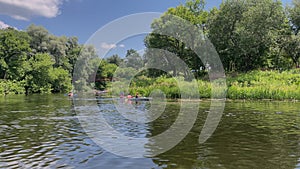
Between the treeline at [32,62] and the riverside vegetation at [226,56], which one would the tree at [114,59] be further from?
the riverside vegetation at [226,56]

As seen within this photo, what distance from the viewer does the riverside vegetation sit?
38438 mm

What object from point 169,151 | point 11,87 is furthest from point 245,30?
point 11,87

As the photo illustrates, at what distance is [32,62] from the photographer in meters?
73.9

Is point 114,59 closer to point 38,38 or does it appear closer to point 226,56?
point 38,38

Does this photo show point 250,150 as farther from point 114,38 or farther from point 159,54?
point 159,54

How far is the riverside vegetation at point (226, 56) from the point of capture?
1513 inches

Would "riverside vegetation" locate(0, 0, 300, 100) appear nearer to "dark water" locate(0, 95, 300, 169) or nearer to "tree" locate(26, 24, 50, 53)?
"tree" locate(26, 24, 50, 53)

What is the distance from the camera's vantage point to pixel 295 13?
51.0m

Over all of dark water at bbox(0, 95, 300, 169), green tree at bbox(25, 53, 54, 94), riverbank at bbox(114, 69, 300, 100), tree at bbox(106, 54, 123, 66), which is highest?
tree at bbox(106, 54, 123, 66)

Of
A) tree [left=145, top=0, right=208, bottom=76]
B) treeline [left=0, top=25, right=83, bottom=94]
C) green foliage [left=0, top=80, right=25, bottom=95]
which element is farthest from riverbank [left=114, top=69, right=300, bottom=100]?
treeline [left=0, top=25, right=83, bottom=94]

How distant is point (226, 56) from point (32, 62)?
48.1 meters

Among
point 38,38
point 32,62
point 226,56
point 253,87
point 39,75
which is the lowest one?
point 253,87

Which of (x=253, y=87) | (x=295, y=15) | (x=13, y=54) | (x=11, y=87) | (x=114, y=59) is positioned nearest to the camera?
(x=253, y=87)

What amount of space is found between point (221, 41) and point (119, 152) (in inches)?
1733
